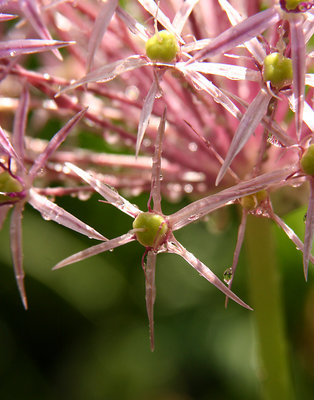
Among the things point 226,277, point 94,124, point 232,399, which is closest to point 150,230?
point 226,277

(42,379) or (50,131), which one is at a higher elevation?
(50,131)

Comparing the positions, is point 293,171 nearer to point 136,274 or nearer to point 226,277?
point 226,277

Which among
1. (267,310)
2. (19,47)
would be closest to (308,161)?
(19,47)

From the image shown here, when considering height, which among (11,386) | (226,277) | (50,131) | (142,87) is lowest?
(226,277)

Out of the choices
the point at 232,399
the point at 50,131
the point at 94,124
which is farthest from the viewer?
the point at 50,131

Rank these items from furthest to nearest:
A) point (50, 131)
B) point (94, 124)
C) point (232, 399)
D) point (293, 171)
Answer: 1. point (50, 131)
2. point (232, 399)
3. point (94, 124)
4. point (293, 171)

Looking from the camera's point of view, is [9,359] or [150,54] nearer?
[150,54]
